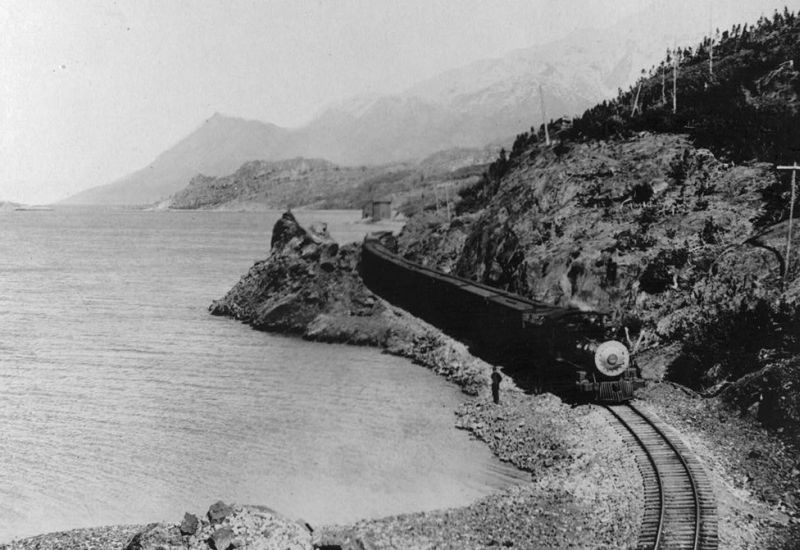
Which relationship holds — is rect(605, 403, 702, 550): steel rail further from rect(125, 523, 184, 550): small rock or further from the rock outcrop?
rect(125, 523, 184, 550): small rock

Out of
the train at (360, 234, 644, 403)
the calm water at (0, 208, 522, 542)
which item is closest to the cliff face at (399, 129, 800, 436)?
the train at (360, 234, 644, 403)

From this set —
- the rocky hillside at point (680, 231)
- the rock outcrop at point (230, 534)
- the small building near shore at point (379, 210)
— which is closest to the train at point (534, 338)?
the rocky hillside at point (680, 231)

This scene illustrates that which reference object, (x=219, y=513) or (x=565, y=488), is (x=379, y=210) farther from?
(x=219, y=513)

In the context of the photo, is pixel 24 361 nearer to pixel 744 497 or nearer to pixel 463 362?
pixel 463 362

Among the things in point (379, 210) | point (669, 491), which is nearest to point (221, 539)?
point (669, 491)

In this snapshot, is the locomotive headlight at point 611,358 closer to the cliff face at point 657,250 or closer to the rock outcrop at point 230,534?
the cliff face at point 657,250

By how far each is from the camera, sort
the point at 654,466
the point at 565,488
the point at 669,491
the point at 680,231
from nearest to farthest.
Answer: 1. the point at 669,491
2. the point at 654,466
3. the point at 565,488
4. the point at 680,231

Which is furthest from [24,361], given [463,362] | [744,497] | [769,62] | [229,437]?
[769,62]
